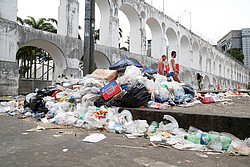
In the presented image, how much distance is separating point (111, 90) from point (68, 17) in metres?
8.60

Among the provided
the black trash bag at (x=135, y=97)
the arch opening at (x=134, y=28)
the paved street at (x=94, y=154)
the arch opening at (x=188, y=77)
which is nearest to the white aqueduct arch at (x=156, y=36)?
the arch opening at (x=134, y=28)

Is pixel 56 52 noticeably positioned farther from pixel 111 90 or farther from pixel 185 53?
pixel 185 53

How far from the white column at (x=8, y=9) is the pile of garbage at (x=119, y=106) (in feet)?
17.7

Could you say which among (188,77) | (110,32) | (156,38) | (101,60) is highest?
(156,38)

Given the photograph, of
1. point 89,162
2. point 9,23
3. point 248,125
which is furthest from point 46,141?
point 9,23

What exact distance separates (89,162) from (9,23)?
Result: 8820 mm

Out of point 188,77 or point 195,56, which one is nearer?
point 188,77

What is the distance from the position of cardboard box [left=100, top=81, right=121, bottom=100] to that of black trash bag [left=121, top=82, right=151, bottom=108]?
191 millimetres

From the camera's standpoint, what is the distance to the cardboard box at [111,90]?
3223 mm

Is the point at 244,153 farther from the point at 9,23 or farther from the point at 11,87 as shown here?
the point at 9,23

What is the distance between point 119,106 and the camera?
3254 millimetres

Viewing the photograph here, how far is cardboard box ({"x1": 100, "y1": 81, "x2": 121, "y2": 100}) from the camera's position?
10.6 feet

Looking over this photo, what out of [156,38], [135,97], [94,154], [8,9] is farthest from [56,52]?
[156,38]

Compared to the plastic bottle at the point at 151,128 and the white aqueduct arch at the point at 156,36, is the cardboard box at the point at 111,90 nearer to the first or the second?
the plastic bottle at the point at 151,128
